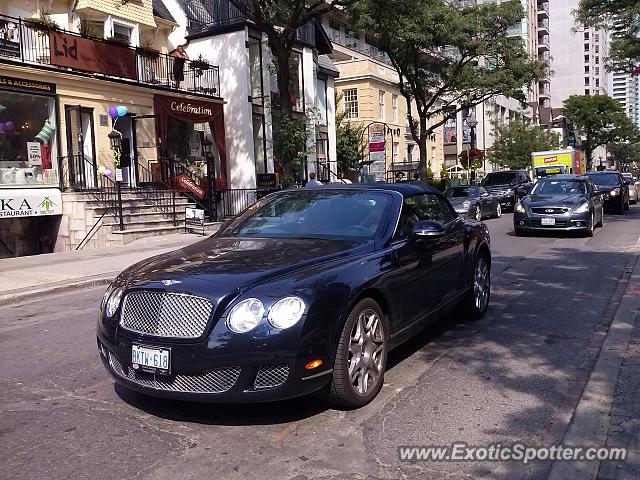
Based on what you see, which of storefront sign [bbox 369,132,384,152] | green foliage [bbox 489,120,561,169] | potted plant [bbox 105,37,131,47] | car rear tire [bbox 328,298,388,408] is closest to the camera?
car rear tire [bbox 328,298,388,408]

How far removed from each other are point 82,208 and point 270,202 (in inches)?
513

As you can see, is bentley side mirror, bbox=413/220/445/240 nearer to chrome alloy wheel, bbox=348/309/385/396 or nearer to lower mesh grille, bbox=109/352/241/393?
chrome alloy wheel, bbox=348/309/385/396

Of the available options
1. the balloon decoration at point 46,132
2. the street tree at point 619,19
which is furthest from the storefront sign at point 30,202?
the street tree at point 619,19

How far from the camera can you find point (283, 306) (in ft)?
12.1

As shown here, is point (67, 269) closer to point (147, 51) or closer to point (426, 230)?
point (426, 230)

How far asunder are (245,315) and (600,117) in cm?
8170

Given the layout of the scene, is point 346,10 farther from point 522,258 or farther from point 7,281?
point 7,281

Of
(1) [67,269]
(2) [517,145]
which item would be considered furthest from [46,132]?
(2) [517,145]

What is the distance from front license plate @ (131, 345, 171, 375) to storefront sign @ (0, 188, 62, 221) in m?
14.1

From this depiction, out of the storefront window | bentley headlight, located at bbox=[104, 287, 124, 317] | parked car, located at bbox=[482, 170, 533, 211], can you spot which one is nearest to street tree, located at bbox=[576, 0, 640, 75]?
parked car, located at bbox=[482, 170, 533, 211]

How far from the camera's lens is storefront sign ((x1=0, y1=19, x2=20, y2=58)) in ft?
53.8

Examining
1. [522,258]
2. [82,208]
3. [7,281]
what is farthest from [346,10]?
[7,281]

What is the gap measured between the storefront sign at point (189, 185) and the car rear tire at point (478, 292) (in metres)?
15.4

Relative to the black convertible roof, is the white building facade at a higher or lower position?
higher
